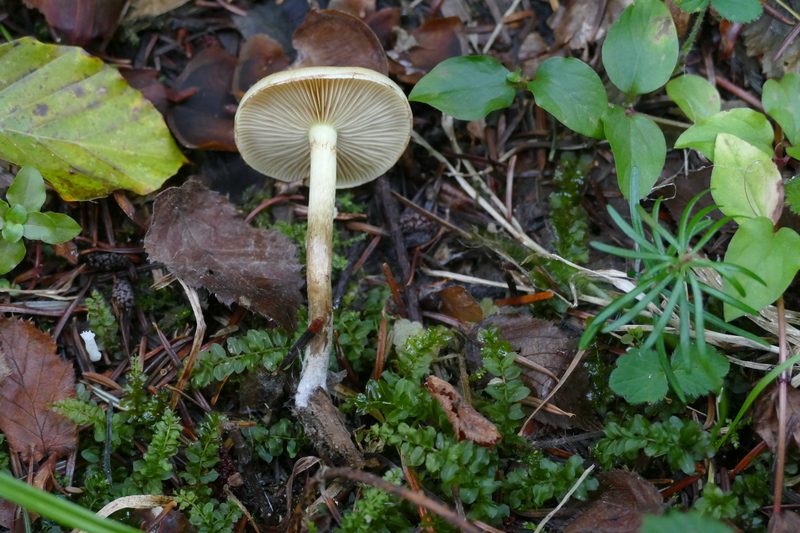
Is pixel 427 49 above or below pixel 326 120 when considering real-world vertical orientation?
above

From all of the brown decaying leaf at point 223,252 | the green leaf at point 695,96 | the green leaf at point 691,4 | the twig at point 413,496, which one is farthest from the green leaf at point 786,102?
the brown decaying leaf at point 223,252

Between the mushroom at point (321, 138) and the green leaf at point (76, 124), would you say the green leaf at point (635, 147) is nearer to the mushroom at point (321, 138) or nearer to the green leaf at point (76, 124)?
the mushroom at point (321, 138)

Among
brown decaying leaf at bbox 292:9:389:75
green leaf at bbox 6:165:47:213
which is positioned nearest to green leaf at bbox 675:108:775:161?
brown decaying leaf at bbox 292:9:389:75

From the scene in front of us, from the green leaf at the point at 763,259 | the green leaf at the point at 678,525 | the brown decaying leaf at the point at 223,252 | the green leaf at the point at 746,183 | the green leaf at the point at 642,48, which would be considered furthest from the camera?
the brown decaying leaf at the point at 223,252

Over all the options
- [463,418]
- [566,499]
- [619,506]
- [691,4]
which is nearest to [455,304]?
[463,418]

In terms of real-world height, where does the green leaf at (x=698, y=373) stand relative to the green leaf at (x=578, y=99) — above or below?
below

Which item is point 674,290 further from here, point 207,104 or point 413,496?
point 207,104

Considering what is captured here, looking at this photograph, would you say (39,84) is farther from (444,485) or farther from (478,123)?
(444,485)
